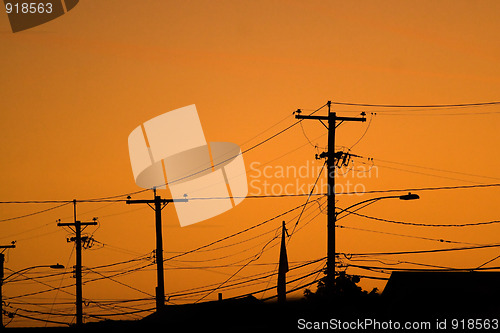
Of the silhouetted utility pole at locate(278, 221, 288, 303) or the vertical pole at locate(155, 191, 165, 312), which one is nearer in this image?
Result: the silhouetted utility pole at locate(278, 221, 288, 303)

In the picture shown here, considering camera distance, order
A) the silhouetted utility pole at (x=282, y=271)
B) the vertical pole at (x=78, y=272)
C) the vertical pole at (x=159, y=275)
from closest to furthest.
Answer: the silhouetted utility pole at (x=282, y=271), the vertical pole at (x=159, y=275), the vertical pole at (x=78, y=272)

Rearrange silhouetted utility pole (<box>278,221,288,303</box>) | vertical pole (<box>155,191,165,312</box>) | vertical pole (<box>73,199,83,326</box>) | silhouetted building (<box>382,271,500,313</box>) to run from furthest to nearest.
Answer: vertical pole (<box>73,199,83,326</box>) → vertical pole (<box>155,191,165,312</box>) → silhouetted utility pole (<box>278,221,288,303</box>) → silhouetted building (<box>382,271,500,313</box>)

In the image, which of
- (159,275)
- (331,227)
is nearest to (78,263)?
(159,275)

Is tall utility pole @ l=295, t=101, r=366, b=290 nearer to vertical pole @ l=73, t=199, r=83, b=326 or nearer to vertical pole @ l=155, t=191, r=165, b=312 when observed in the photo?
vertical pole @ l=155, t=191, r=165, b=312

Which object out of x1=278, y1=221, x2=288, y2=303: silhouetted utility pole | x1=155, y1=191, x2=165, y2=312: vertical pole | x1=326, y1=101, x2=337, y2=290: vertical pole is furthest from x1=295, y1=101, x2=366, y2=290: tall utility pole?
x1=155, y1=191, x2=165, y2=312: vertical pole

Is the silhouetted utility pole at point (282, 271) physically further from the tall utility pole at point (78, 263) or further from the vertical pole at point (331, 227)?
the tall utility pole at point (78, 263)

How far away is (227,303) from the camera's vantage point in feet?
178

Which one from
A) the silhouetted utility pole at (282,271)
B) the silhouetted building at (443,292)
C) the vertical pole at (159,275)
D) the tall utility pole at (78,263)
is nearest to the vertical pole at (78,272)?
the tall utility pole at (78,263)

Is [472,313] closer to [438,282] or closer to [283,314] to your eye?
[438,282]

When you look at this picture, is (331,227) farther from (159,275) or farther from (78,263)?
(78,263)

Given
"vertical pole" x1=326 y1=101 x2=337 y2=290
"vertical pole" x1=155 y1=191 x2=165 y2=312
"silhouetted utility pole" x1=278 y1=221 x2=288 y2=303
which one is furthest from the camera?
"vertical pole" x1=155 y1=191 x2=165 y2=312

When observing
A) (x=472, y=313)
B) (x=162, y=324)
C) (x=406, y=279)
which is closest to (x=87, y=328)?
(x=162, y=324)

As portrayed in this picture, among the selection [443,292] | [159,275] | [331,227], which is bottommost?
[443,292]

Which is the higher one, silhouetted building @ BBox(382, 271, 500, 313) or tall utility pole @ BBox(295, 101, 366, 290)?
tall utility pole @ BBox(295, 101, 366, 290)
